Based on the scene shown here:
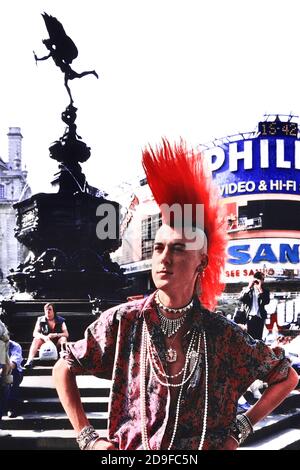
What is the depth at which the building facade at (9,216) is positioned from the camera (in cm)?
413

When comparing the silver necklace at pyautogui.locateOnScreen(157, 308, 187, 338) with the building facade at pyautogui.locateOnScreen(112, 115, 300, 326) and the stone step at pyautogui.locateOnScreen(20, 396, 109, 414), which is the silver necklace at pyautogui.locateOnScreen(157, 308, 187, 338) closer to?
the stone step at pyautogui.locateOnScreen(20, 396, 109, 414)

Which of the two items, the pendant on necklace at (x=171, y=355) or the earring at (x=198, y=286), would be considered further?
the earring at (x=198, y=286)

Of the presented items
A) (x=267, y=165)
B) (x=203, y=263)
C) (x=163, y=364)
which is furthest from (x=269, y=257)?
(x=163, y=364)

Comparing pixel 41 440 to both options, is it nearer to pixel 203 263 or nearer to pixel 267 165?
pixel 203 263

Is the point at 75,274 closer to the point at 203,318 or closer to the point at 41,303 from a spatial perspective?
the point at 41,303

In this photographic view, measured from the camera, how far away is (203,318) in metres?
2.27

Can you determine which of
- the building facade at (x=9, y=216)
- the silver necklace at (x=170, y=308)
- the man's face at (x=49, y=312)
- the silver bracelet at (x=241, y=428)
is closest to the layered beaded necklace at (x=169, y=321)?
the silver necklace at (x=170, y=308)

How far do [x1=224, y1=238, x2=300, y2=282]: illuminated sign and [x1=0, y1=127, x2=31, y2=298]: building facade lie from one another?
166 cm

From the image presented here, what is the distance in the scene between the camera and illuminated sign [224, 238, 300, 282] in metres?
3.68

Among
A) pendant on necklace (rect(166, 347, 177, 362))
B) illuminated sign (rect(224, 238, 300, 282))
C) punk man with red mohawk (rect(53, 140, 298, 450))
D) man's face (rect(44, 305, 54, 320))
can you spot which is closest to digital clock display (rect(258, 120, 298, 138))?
illuminated sign (rect(224, 238, 300, 282))

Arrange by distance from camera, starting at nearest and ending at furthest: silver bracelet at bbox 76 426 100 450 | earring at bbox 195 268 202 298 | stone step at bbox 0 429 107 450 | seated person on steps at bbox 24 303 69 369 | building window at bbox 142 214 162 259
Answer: silver bracelet at bbox 76 426 100 450 < earring at bbox 195 268 202 298 < stone step at bbox 0 429 107 450 < building window at bbox 142 214 162 259 < seated person on steps at bbox 24 303 69 369

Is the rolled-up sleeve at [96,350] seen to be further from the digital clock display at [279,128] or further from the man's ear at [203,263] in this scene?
the digital clock display at [279,128]

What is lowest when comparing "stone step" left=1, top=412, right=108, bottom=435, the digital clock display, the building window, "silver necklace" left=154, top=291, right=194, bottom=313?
"stone step" left=1, top=412, right=108, bottom=435

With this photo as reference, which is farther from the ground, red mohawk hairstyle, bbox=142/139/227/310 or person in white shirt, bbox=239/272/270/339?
red mohawk hairstyle, bbox=142/139/227/310
